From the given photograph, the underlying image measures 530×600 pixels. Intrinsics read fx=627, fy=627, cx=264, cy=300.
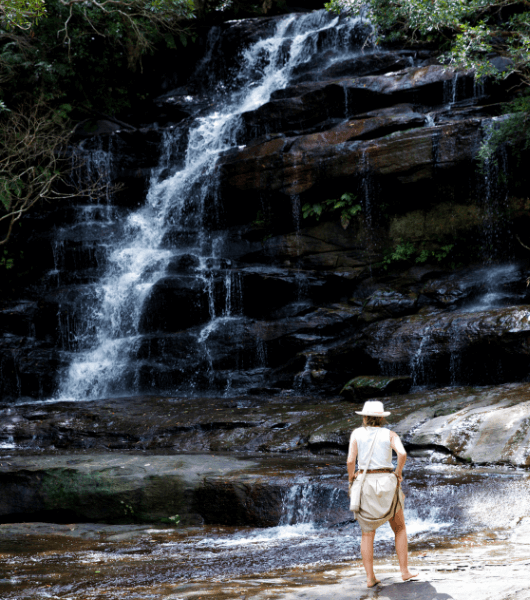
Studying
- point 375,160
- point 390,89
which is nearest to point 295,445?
point 375,160

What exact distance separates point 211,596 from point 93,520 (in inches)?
183

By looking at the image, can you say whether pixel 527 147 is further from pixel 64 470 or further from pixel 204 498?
pixel 64 470

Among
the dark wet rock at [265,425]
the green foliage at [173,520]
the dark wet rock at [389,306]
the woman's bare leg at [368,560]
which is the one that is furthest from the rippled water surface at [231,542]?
the dark wet rock at [389,306]

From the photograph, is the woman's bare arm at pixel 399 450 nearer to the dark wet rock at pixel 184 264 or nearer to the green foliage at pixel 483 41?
the green foliage at pixel 483 41

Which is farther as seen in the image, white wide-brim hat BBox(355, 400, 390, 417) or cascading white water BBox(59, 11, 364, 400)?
cascading white water BBox(59, 11, 364, 400)

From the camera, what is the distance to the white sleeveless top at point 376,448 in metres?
4.94

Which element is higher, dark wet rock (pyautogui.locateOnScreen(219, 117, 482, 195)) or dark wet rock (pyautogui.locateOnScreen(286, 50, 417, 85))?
dark wet rock (pyautogui.locateOnScreen(286, 50, 417, 85))

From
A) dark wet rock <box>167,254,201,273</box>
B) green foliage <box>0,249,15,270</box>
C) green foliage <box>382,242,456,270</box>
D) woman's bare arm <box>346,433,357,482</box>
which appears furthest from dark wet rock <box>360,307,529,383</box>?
green foliage <box>0,249,15,270</box>

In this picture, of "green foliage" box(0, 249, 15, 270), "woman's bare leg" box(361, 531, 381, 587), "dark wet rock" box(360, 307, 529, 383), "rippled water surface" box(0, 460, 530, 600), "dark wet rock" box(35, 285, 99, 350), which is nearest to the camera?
"woman's bare leg" box(361, 531, 381, 587)

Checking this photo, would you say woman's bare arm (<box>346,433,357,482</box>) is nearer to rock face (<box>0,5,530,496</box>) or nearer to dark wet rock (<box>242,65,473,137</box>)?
rock face (<box>0,5,530,496</box>)

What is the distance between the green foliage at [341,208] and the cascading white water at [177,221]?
3.18 metres

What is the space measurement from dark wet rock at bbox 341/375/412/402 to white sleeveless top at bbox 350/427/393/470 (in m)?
7.86

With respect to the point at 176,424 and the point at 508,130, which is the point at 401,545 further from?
the point at 508,130

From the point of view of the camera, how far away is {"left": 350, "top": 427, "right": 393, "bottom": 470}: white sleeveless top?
4.94m
